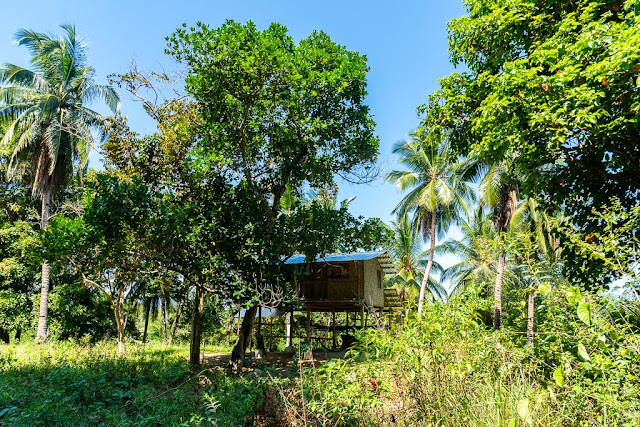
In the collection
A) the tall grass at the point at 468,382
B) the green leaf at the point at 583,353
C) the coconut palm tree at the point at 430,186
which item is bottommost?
the tall grass at the point at 468,382

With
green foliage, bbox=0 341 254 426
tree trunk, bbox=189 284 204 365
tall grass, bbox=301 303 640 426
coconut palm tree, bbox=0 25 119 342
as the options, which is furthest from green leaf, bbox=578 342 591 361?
coconut palm tree, bbox=0 25 119 342

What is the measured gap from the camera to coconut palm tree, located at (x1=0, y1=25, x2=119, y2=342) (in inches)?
Answer: 659

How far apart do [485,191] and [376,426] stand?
1609 centimetres

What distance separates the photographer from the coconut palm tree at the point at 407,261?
2608 cm

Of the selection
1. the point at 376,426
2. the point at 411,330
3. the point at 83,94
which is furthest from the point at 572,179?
the point at 83,94

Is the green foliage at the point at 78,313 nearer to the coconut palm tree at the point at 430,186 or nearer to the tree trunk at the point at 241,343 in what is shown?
the tree trunk at the point at 241,343

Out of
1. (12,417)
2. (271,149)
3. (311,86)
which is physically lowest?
(12,417)

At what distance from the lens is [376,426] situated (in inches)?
153

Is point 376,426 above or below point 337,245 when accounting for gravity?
below

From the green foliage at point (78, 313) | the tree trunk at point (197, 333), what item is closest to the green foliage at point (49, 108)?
the green foliage at point (78, 313)

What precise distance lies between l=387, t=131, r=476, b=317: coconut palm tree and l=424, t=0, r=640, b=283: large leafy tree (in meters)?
12.8

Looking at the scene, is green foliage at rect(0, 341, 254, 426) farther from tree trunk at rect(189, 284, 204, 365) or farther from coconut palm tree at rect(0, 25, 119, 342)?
coconut palm tree at rect(0, 25, 119, 342)

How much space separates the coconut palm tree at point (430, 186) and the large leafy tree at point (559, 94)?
42.0 ft

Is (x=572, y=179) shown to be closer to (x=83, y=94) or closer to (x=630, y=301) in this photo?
(x=630, y=301)
